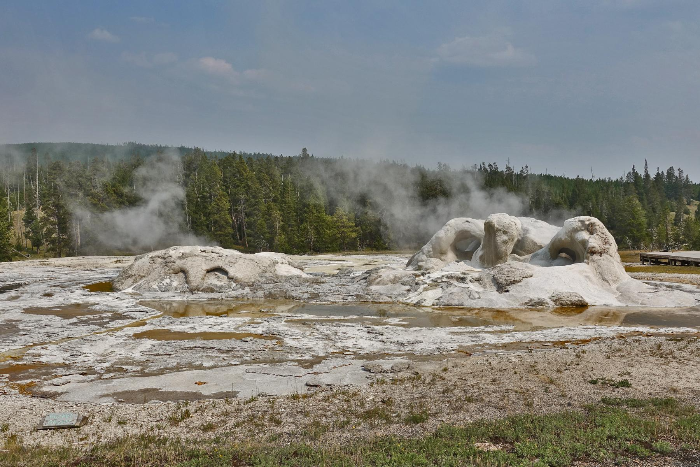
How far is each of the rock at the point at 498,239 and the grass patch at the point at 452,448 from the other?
21302mm

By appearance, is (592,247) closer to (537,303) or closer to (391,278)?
(537,303)

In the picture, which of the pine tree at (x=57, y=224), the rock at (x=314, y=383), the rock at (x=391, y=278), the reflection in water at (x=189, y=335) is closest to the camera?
the rock at (x=314, y=383)

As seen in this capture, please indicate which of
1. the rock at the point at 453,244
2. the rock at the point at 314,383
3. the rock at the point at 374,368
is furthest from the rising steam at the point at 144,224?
the rock at the point at 314,383

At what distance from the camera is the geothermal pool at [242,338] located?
37.6 feet

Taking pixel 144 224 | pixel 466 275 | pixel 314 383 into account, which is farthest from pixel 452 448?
pixel 144 224

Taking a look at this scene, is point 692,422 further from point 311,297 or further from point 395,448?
point 311,297

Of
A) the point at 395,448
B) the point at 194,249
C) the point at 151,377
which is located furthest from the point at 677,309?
the point at 194,249

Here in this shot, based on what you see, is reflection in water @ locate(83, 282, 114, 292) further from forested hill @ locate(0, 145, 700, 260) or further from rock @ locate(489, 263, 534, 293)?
forested hill @ locate(0, 145, 700, 260)

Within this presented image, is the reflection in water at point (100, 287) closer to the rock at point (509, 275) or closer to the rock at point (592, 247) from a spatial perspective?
the rock at point (509, 275)

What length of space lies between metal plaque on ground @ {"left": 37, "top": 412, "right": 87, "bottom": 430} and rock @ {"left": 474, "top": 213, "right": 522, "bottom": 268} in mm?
24609

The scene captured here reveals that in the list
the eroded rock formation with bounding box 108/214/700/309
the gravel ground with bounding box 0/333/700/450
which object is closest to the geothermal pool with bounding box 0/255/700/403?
the gravel ground with bounding box 0/333/700/450

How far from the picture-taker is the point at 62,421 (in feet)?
27.8

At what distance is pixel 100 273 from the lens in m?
37.9

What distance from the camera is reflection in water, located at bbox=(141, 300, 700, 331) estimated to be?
1841cm
